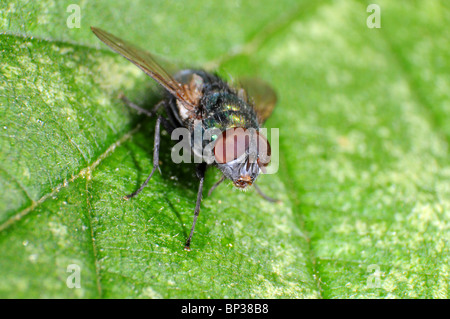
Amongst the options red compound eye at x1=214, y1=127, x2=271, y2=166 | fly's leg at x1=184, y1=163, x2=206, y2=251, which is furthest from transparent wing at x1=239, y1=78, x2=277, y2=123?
fly's leg at x1=184, y1=163, x2=206, y2=251

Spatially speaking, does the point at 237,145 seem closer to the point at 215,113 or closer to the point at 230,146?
the point at 230,146

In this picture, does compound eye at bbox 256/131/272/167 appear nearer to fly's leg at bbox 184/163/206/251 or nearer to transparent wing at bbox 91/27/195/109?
fly's leg at bbox 184/163/206/251

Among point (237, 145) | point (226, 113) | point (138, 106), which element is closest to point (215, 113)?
point (226, 113)

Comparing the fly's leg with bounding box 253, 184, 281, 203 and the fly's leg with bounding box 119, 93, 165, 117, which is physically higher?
the fly's leg with bounding box 119, 93, 165, 117

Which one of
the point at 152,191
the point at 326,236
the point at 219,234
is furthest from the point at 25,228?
the point at 326,236

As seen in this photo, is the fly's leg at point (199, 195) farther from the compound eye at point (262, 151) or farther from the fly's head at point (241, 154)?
the compound eye at point (262, 151)

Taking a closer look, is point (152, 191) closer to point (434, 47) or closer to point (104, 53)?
point (104, 53)

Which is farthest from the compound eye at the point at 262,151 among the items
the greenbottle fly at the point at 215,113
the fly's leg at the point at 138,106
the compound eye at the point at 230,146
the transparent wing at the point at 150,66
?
the fly's leg at the point at 138,106

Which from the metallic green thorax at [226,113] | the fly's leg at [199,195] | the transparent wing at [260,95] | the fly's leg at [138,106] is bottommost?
the fly's leg at [199,195]

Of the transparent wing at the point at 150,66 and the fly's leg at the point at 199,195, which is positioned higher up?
the transparent wing at the point at 150,66
